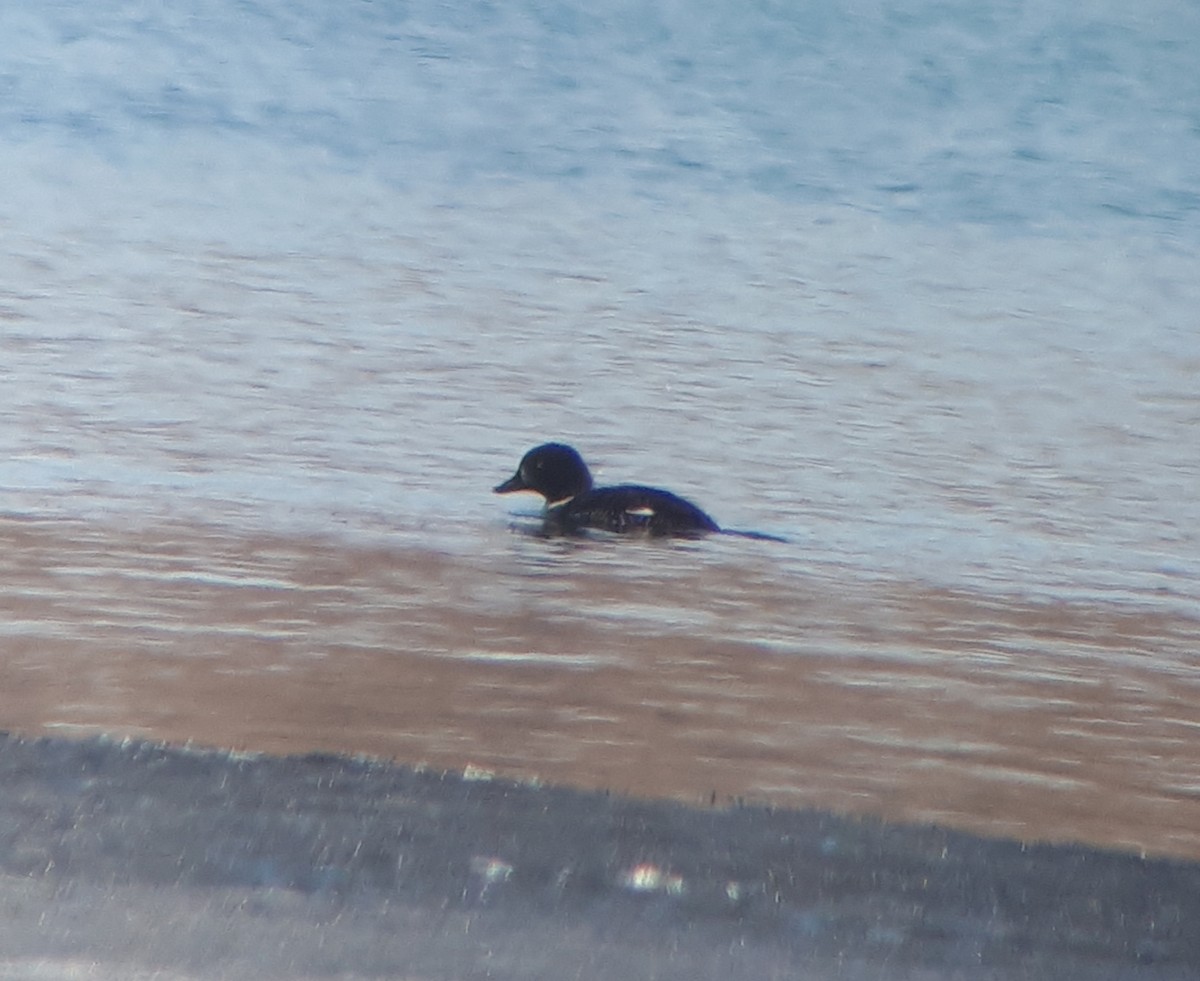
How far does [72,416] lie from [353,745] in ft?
1.21

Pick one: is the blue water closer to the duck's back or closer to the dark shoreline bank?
the duck's back

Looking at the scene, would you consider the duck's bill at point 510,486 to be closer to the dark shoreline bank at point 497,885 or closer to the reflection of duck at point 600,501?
the reflection of duck at point 600,501

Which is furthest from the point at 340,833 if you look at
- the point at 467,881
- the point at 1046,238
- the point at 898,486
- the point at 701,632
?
the point at 1046,238

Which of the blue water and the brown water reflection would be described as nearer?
the brown water reflection

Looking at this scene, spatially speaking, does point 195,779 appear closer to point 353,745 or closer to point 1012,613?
point 353,745

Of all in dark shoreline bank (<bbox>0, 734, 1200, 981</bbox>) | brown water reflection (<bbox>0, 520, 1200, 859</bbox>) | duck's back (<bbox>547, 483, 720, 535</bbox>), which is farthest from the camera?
duck's back (<bbox>547, 483, 720, 535</bbox>)

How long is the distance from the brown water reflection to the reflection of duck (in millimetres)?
25

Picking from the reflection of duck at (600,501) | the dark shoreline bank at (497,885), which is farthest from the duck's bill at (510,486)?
the dark shoreline bank at (497,885)

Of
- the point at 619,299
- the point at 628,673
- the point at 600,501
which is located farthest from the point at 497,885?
the point at 619,299

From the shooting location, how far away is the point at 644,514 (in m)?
1.41

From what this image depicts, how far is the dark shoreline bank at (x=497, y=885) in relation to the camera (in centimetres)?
107

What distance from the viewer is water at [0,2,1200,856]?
4.64 ft

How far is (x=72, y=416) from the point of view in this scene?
141 centimetres

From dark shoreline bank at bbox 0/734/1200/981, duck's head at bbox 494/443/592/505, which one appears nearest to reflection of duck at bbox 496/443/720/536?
duck's head at bbox 494/443/592/505
